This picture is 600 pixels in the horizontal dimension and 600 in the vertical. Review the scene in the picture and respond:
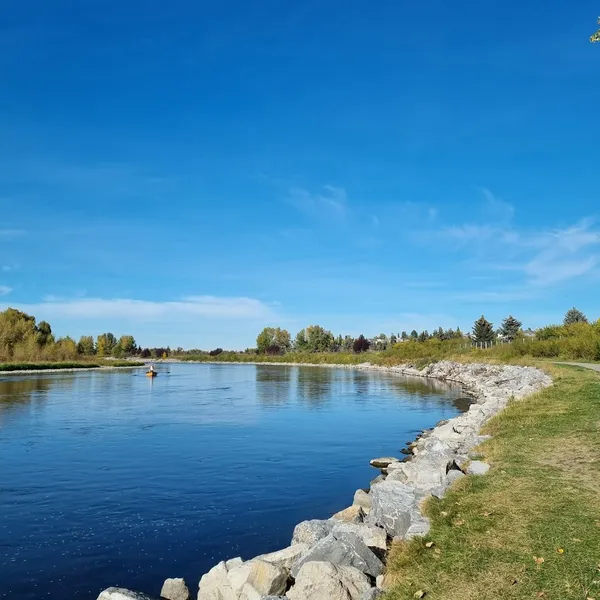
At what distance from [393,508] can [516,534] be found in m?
1.87

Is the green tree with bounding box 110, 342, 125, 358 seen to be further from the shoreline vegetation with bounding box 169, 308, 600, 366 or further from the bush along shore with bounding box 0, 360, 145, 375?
the bush along shore with bounding box 0, 360, 145, 375

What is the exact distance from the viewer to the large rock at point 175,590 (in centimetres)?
698

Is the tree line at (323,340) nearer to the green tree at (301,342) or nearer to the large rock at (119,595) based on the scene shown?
the green tree at (301,342)

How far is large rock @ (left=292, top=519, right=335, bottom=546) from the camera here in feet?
25.0

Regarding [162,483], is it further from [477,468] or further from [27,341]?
[27,341]

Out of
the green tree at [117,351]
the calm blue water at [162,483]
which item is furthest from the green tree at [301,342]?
the calm blue water at [162,483]

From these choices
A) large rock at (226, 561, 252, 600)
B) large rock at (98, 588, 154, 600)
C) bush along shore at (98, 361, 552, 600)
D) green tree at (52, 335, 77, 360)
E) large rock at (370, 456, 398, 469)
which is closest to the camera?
bush along shore at (98, 361, 552, 600)

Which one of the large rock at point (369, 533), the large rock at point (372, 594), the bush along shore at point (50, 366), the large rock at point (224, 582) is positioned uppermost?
the bush along shore at point (50, 366)

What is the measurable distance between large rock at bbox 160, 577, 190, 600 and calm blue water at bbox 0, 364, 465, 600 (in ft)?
1.96

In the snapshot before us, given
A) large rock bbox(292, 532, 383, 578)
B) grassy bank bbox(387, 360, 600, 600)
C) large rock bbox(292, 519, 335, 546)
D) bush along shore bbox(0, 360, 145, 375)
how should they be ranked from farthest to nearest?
bush along shore bbox(0, 360, 145, 375)
large rock bbox(292, 519, 335, 546)
large rock bbox(292, 532, 383, 578)
grassy bank bbox(387, 360, 600, 600)

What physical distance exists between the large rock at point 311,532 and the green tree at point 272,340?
135694 millimetres

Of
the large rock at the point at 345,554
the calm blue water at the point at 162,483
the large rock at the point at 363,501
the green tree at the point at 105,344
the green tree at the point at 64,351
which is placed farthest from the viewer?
the green tree at the point at 105,344

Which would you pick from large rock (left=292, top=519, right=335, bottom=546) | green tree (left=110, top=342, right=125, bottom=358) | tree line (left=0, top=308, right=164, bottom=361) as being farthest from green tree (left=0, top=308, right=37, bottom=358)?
large rock (left=292, top=519, right=335, bottom=546)

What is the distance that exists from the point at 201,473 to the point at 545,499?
9.24 m
